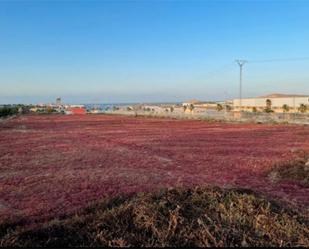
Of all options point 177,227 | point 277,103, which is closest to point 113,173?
point 177,227

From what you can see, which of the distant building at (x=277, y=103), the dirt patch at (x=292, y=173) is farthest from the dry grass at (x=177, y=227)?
the distant building at (x=277, y=103)

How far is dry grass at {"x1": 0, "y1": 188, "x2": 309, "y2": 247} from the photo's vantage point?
14.8 feet

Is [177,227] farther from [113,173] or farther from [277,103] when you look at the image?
[277,103]

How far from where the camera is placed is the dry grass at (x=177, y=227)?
450 centimetres

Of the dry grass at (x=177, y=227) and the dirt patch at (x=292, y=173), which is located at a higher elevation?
the dry grass at (x=177, y=227)

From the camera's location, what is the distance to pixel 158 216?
5.21 metres

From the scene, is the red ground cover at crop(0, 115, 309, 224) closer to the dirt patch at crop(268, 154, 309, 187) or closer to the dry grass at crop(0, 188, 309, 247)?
the dirt patch at crop(268, 154, 309, 187)

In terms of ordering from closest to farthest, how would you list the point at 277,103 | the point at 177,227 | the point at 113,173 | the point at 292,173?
the point at 177,227 < the point at 292,173 < the point at 113,173 < the point at 277,103

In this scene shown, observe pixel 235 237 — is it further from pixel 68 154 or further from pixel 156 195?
pixel 68 154

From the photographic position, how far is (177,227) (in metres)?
4.89

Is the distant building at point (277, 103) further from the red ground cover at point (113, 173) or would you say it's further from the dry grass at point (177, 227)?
the dry grass at point (177, 227)

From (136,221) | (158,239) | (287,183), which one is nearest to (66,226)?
(136,221)

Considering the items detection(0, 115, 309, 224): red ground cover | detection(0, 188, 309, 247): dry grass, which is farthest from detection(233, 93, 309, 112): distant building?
detection(0, 188, 309, 247): dry grass

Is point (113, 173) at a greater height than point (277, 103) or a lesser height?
lesser
